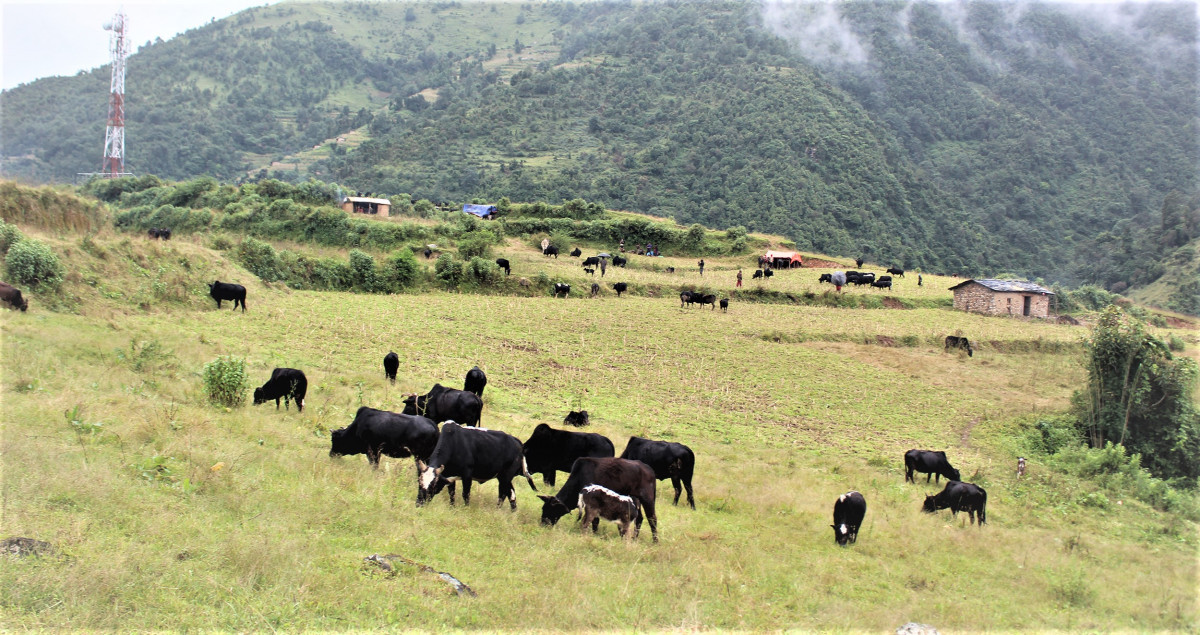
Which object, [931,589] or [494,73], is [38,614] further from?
[494,73]

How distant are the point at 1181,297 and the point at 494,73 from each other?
443 feet

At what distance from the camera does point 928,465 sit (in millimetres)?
14953

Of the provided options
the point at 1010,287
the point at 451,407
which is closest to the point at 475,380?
the point at 451,407

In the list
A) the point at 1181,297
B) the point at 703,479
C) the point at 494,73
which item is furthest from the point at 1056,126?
the point at 703,479

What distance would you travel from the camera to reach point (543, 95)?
5246 inches

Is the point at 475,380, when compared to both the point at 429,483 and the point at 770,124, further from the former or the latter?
the point at 770,124

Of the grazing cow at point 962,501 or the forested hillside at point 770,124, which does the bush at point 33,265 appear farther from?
the forested hillside at point 770,124

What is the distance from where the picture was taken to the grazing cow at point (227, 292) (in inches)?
894

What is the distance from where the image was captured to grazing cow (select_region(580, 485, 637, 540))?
894 centimetres

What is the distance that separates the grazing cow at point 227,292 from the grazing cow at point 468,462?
16048 millimetres

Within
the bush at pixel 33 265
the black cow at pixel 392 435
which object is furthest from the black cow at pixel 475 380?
the bush at pixel 33 265

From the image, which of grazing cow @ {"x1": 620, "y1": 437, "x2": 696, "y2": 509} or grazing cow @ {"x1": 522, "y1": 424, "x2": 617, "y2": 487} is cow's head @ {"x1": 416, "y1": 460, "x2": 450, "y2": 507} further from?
grazing cow @ {"x1": 620, "y1": 437, "x2": 696, "y2": 509}

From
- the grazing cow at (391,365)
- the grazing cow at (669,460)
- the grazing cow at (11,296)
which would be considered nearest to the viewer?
the grazing cow at (669,460)

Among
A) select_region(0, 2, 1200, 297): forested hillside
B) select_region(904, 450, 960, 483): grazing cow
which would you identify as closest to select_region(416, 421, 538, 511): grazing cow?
select_region(904, 450, 960, 483): grazing cow
